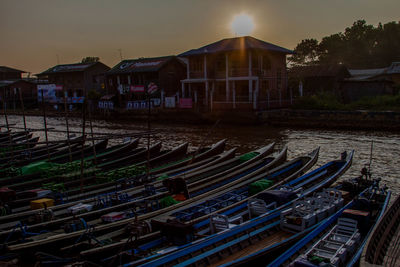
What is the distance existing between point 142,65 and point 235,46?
57.0 feet

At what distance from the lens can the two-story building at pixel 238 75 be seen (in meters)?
36.6

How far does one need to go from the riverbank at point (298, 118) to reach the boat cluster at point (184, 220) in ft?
47.3

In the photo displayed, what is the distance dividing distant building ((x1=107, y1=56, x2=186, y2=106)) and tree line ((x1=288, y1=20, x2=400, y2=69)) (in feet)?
95.6

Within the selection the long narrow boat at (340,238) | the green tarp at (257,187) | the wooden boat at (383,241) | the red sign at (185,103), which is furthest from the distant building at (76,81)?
the wooden boat at (383,241)

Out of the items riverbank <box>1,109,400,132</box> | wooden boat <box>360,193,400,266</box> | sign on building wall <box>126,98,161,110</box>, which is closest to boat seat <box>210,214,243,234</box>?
wooden boat <box>360,193,400,266</box>

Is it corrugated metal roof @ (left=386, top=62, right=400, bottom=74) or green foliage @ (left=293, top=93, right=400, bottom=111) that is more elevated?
corrugated metal roof @ (left=386, top=62, right=400, bottom=74)

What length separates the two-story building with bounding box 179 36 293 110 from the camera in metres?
36.6

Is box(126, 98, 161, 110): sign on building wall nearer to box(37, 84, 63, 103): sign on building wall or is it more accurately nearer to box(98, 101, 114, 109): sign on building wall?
box(98, 101, 114, 109): sign on building wall

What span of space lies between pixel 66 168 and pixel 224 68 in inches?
1070

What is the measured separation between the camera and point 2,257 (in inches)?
346

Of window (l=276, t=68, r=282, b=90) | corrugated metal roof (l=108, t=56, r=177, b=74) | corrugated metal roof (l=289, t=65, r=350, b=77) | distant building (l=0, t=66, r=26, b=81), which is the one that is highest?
distant building (l=0, t=66, r=26, b=81)

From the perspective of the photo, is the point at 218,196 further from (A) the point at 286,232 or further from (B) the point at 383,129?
(B) the point at 383,129

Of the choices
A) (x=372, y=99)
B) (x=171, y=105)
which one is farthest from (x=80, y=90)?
(x=372, y=99)

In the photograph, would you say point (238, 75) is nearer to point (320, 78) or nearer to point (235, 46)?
point (235, 46)
